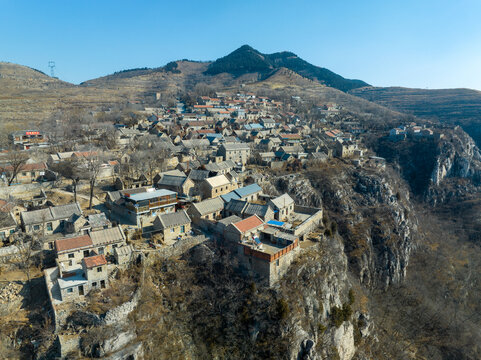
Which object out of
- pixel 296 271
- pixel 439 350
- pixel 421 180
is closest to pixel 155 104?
pixel 421 180

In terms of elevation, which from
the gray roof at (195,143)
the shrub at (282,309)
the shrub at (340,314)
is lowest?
the shrub at (340,314)

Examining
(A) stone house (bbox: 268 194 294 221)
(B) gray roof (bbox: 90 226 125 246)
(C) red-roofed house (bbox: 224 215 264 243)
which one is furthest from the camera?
(A) stone house (bbox: 268 194 294 221)

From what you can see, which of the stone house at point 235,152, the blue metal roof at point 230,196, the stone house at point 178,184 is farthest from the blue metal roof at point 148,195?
the stone house at point 235,152

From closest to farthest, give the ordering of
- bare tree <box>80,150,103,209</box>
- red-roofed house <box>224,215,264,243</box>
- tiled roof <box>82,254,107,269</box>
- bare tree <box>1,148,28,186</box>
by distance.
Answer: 1. tiled roof <box>82,254,107,269</box>
2. red-roofed house <box>224,215,264,243</box>
3. bare tree <box>80,150,103,209</box>
4. bare tree <box>1,148,28,186</box>

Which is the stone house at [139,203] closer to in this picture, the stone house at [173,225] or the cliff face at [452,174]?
the stone house at [173,225]

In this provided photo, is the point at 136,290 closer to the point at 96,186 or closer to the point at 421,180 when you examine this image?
the point at 96,186

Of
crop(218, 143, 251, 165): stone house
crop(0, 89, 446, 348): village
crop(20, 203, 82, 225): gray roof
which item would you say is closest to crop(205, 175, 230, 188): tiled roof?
crop(0, 89, 446, 348): village

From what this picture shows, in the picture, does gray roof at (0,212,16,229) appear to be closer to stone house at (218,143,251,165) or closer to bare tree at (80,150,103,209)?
bare tree at (80,150,103,209)
